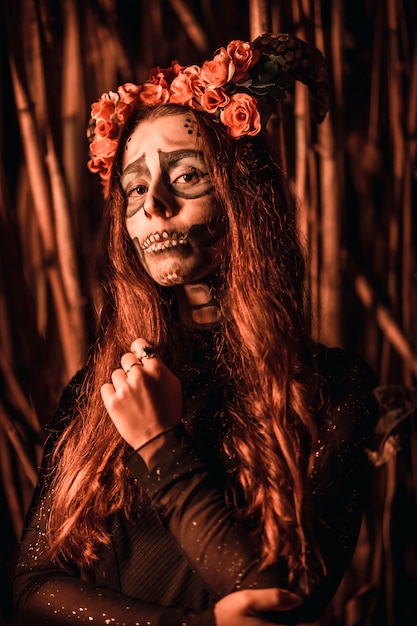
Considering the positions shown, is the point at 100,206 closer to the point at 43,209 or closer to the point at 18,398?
the point at 43,209

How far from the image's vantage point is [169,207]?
0.99 meters

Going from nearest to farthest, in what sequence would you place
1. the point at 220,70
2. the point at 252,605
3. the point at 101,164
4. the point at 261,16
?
the point at 252,605
the point at 220,70
the point at 101,164
the point at 261,16

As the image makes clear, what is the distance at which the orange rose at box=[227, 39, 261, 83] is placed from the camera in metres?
1.04

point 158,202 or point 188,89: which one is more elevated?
point 188,89

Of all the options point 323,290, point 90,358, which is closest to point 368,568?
point 323,290

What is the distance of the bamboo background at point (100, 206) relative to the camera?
4.63 feet

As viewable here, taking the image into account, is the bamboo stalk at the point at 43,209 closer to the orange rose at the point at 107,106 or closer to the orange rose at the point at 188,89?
the orange rose at the point at 107,106

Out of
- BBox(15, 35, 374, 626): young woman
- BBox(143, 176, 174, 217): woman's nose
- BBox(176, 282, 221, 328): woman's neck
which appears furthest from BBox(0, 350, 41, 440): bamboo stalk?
BBox(143, 176, 174, 217): woman's nose

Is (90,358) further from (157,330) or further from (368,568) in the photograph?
(368,568)

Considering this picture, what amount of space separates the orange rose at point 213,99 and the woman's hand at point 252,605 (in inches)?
26.1

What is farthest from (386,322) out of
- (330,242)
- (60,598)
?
(60,598)

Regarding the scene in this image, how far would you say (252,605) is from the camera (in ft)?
2.69

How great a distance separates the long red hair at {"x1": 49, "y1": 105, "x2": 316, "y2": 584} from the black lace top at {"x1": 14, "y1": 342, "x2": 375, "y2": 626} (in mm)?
33

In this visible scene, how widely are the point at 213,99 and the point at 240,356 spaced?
0.38 metres
